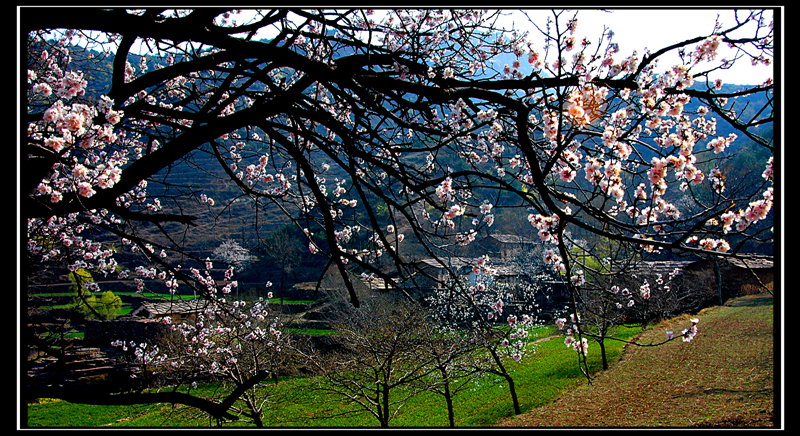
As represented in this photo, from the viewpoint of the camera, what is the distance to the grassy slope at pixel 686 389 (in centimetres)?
997

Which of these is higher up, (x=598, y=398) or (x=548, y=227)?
(x=548, y=227)

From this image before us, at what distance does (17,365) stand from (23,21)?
1.50 m

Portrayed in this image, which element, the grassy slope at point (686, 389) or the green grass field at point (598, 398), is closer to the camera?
the grassy slope at point (686, 389)

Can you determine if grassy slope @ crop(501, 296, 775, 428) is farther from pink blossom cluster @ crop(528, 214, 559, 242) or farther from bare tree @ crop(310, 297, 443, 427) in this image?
pink blossom cluster @ crop(528, 214, 559, 242)

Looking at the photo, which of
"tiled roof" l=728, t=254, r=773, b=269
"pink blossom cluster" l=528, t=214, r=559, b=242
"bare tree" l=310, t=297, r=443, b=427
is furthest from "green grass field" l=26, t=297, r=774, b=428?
"tiled roof" l=728, t=254, r=773, b=269

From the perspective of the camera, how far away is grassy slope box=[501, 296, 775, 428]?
9.97 meters

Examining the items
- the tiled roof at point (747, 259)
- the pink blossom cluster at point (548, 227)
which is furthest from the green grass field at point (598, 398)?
the tiled roof at point (747, 259)

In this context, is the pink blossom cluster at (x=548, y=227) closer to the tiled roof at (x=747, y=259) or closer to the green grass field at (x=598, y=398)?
the tiled roof at (x=747, y=259)

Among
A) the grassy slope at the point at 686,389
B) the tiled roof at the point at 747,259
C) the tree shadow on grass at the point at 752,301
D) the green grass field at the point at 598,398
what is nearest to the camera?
the tiled roof at the point at 747,259

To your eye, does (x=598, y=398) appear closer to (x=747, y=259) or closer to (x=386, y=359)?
(x=386, y=359)

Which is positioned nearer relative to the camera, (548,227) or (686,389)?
(548,227)

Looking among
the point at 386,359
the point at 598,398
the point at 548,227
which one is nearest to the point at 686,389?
the point at 598,398

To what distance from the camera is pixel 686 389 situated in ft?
41.9

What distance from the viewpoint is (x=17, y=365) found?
167 cm
